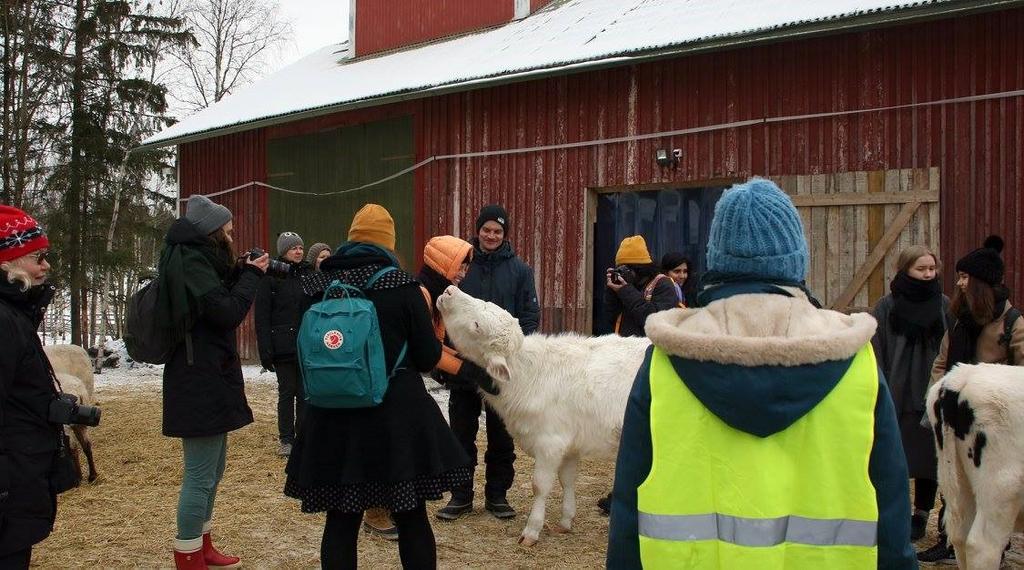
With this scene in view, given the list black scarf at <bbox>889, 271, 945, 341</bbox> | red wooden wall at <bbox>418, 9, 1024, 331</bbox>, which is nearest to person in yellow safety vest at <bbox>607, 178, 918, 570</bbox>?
black scarf at <bbox>889, 271, 945, 341</bbox>

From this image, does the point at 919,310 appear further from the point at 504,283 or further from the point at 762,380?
the point at 762,380

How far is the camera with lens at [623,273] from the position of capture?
6070mm

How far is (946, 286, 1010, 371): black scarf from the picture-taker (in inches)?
191

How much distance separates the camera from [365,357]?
3297 mm

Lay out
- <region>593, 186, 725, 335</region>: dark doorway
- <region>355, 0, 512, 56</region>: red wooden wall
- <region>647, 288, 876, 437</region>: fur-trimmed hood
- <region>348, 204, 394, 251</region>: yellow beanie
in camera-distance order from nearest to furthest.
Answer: <region>647, 288, 876, 437</region>: fur-trimmed hood → <region>348, 204, 394, 251</region>: yellow beanie → <region>593, 186, 725, 335</region>: dark doorway → <region>355, 0, 512, 56</region>: red wooden wall

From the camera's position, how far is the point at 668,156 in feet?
32.4

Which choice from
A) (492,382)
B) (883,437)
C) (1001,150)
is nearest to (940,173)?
(1001,150)

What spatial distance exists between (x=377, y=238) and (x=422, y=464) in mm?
960

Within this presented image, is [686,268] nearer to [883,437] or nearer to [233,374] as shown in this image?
[233,374]

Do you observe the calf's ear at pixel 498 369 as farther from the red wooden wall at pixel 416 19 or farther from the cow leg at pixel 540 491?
the red wooden wall at pixel 416 19

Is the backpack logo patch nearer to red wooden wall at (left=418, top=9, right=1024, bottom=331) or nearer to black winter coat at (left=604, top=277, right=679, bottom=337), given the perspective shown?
black winter coat at (left=604, top=277, right=679, bottom=337)

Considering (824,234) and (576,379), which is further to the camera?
(824,234)

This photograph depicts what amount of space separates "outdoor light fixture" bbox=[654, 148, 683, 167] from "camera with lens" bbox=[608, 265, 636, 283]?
395 cm

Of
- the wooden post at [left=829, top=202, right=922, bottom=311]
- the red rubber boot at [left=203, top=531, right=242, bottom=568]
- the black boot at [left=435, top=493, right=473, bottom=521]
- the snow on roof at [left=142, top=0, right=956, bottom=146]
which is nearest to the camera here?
the red rubber boot at [left=203, top=531, right=242, bottom=568]
